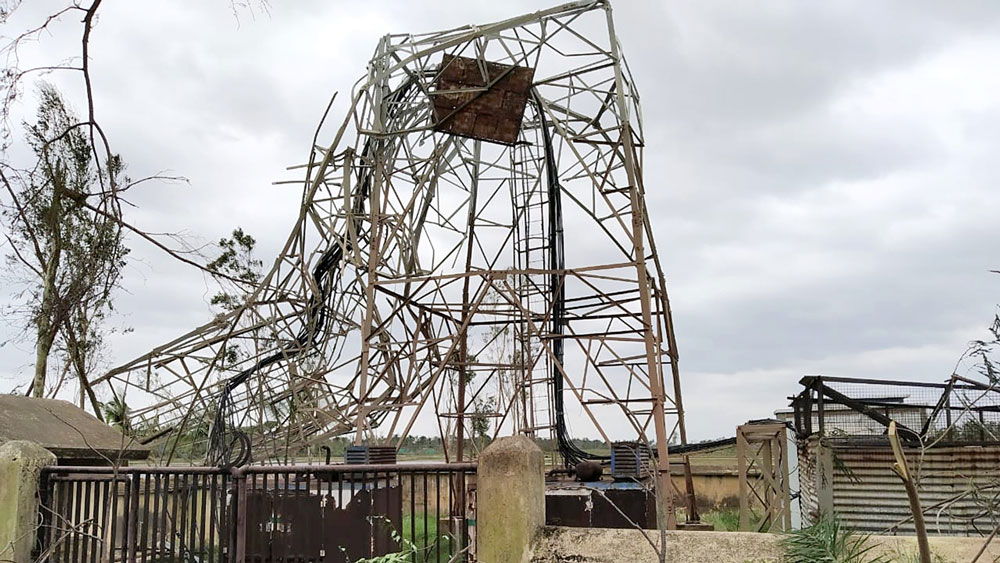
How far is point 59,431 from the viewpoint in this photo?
11.9 m

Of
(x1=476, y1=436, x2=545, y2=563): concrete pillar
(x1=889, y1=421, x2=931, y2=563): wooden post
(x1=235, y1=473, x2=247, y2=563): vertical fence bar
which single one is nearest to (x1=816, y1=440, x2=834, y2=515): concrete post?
(x1=476, y1=436, x2=545, y2=563): concrete pillar

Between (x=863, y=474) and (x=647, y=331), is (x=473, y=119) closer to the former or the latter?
(x=647, y=331)

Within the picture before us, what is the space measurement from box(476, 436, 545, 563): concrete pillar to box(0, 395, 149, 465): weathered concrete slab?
5.51m

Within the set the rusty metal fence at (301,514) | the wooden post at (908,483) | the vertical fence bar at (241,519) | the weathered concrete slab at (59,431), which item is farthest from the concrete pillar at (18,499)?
the wooden post at (908,483)

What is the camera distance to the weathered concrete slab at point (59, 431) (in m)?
11.2

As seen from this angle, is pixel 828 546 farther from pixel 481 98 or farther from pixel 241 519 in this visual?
pixel 481 98

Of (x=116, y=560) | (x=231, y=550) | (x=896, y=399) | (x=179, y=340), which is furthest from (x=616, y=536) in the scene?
(x=179, y=340)

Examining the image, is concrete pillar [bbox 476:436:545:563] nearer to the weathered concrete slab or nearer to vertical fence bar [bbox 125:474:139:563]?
vertical fence bar [bbox 125:474:139:563]

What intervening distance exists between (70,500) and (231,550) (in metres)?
2.43

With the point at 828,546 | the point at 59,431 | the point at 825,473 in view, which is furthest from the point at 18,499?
the point at 825,473

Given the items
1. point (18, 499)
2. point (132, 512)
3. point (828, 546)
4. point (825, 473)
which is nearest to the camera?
point (828, 546)

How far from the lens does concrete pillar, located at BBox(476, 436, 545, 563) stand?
7262mm

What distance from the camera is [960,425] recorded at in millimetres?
12766

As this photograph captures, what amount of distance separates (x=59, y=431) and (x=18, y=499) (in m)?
2.70
